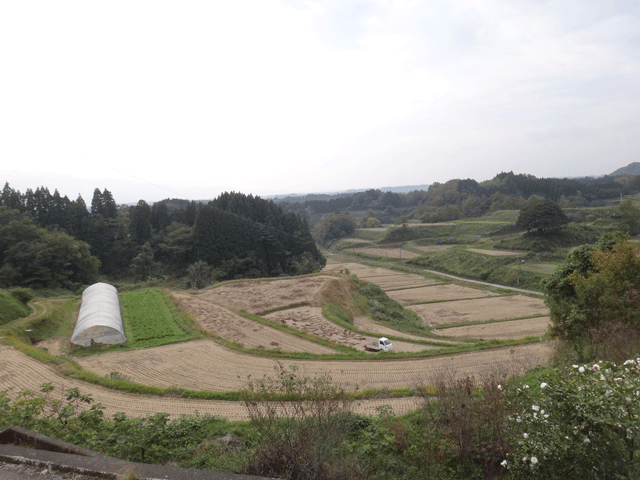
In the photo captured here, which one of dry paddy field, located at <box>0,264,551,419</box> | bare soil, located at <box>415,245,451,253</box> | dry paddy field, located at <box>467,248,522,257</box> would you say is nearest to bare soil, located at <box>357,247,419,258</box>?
bare soil, located at <box>415,245,451,253</box>

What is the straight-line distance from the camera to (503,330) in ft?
85.0

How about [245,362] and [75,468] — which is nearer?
[75,468]

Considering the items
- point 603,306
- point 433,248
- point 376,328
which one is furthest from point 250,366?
point 433,248

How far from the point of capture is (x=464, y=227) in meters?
83.2

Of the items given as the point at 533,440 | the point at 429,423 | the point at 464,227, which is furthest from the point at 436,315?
the point at 464,227

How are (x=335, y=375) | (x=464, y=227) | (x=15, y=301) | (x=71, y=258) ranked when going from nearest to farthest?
1. (x=335, y=375)
2. (x=15, y=301)
3. (x=71, y=258)
4. (x=464, y=227)

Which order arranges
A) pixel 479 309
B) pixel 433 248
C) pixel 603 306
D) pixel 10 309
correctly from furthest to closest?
pixel 433 248 < pixel 479 309 < pixel 10 309 < pixel 603 306

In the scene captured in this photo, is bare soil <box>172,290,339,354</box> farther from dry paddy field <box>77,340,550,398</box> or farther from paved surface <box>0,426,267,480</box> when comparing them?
paved surface <box>0,426,267,480</box>

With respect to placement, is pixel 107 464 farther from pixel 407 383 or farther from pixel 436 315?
pixel 436 315

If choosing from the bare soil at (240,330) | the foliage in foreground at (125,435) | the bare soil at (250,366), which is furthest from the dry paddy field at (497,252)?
the foliage in foreground at (125,435)

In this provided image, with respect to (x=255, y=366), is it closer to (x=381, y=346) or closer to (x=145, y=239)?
(x=381, y=346)

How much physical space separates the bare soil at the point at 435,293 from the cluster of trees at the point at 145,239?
13630mm

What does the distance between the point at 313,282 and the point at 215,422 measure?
2228 centimetres

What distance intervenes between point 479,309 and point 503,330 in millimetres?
7863
